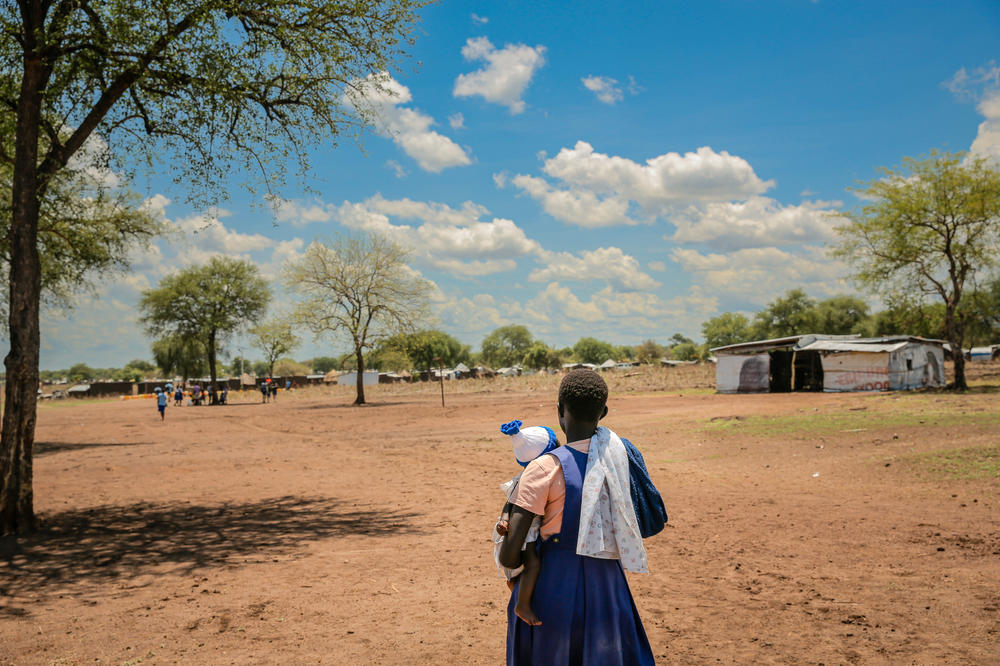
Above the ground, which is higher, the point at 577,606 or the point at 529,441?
the point at 529,441

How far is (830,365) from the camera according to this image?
33.1m

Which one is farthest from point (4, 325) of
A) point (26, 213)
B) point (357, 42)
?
point (357, 42)

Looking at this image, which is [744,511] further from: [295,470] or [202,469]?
[202,469]

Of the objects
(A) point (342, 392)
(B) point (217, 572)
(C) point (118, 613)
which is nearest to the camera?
(C) point (118, 613)

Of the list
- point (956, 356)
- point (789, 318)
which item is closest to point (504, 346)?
point (789, 318)

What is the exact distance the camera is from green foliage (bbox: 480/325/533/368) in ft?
477

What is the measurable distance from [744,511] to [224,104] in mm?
10227

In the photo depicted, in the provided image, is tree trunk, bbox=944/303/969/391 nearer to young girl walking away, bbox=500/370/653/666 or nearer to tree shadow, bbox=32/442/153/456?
young girl walking away, bbox=500/370/653/666

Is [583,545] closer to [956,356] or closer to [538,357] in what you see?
[956,356]

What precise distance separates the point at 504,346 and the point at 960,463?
454 ft

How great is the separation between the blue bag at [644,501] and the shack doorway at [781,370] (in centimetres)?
3624

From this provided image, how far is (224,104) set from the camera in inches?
402

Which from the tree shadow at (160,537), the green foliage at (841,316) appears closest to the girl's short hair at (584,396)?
the tree shadow at (160,537)

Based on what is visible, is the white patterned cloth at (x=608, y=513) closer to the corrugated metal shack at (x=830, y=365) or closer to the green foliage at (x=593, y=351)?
the corrugated metal shack at (x=830, y=365)
